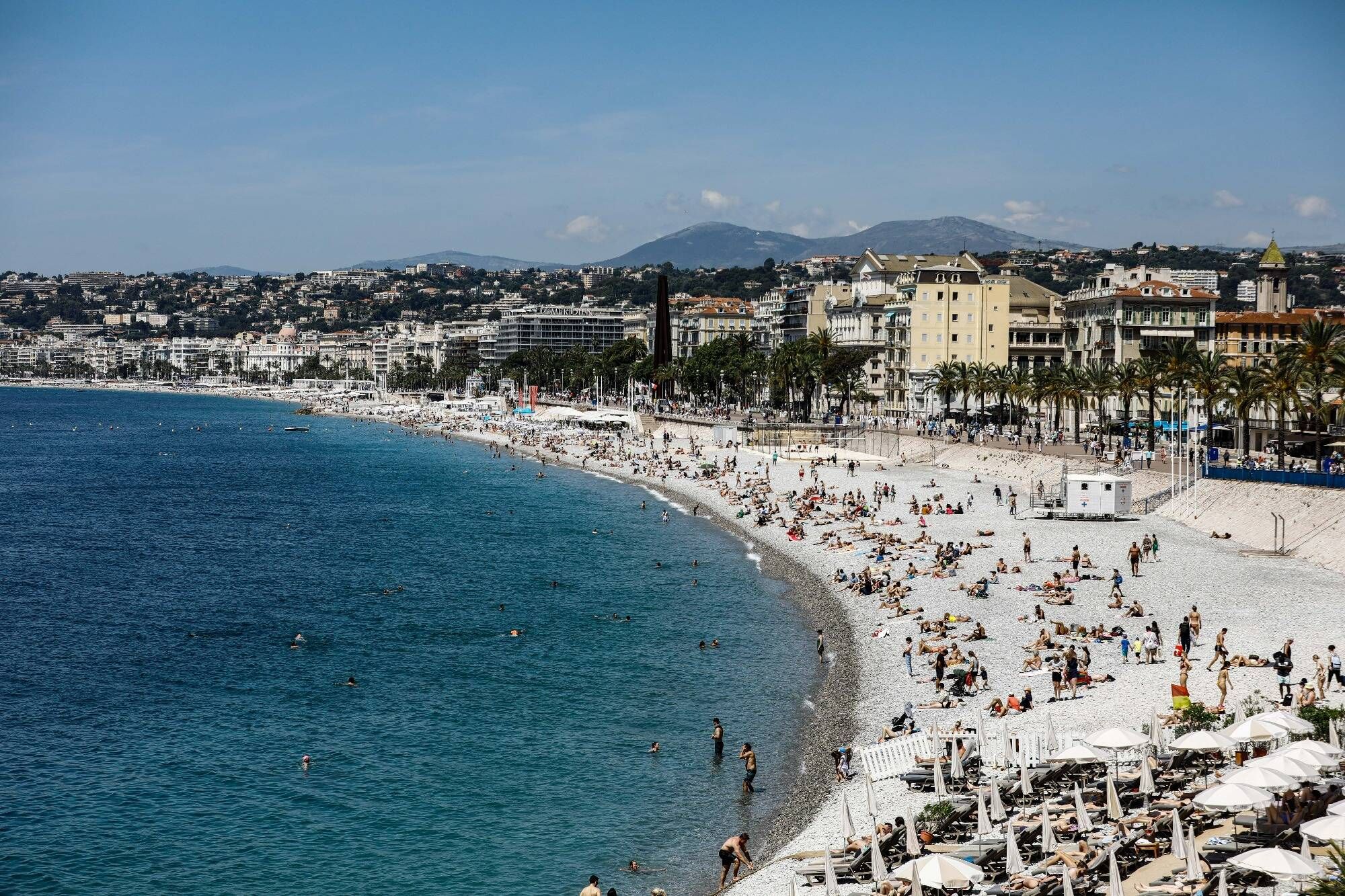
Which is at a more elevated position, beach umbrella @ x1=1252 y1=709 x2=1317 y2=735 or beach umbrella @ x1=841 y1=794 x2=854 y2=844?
beach umbrella @ x1=1252 y1=709 x2=1317 y2=735

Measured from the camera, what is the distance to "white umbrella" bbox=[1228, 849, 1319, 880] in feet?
44.5

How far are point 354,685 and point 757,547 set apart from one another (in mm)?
23735

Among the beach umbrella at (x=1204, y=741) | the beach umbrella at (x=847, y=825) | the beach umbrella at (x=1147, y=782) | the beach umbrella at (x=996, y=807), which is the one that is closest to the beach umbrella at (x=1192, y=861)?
the beach umbrella at (x=1147, y=782)

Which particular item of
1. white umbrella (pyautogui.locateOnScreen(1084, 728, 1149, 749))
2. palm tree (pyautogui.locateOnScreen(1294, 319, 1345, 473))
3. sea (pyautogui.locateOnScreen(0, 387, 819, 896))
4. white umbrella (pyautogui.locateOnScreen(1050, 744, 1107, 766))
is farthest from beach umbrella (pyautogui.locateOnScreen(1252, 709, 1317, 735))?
palm tree (pyautogui.locateOnScreen(1294, 319, 1345, 473))

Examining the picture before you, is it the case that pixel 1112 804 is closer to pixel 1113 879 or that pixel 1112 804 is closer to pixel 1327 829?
pixel 1327 829

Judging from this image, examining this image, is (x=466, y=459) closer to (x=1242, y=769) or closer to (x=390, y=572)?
(x=390, y=572)

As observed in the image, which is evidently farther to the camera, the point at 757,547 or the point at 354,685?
the point at 757,547

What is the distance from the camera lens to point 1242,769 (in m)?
16.5

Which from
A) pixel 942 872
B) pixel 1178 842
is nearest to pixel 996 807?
pixel 1178 842

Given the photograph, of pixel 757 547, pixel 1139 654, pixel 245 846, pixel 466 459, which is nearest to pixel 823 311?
pixel 466 459

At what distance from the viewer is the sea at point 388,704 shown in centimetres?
2055

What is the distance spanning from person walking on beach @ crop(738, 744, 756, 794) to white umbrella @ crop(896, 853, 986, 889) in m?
7.58

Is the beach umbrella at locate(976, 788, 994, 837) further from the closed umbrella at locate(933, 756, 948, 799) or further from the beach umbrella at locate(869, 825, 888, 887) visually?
the closed umbrella at locate(933, 756, 948, 799)

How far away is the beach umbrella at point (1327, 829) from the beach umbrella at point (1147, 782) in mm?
3193
